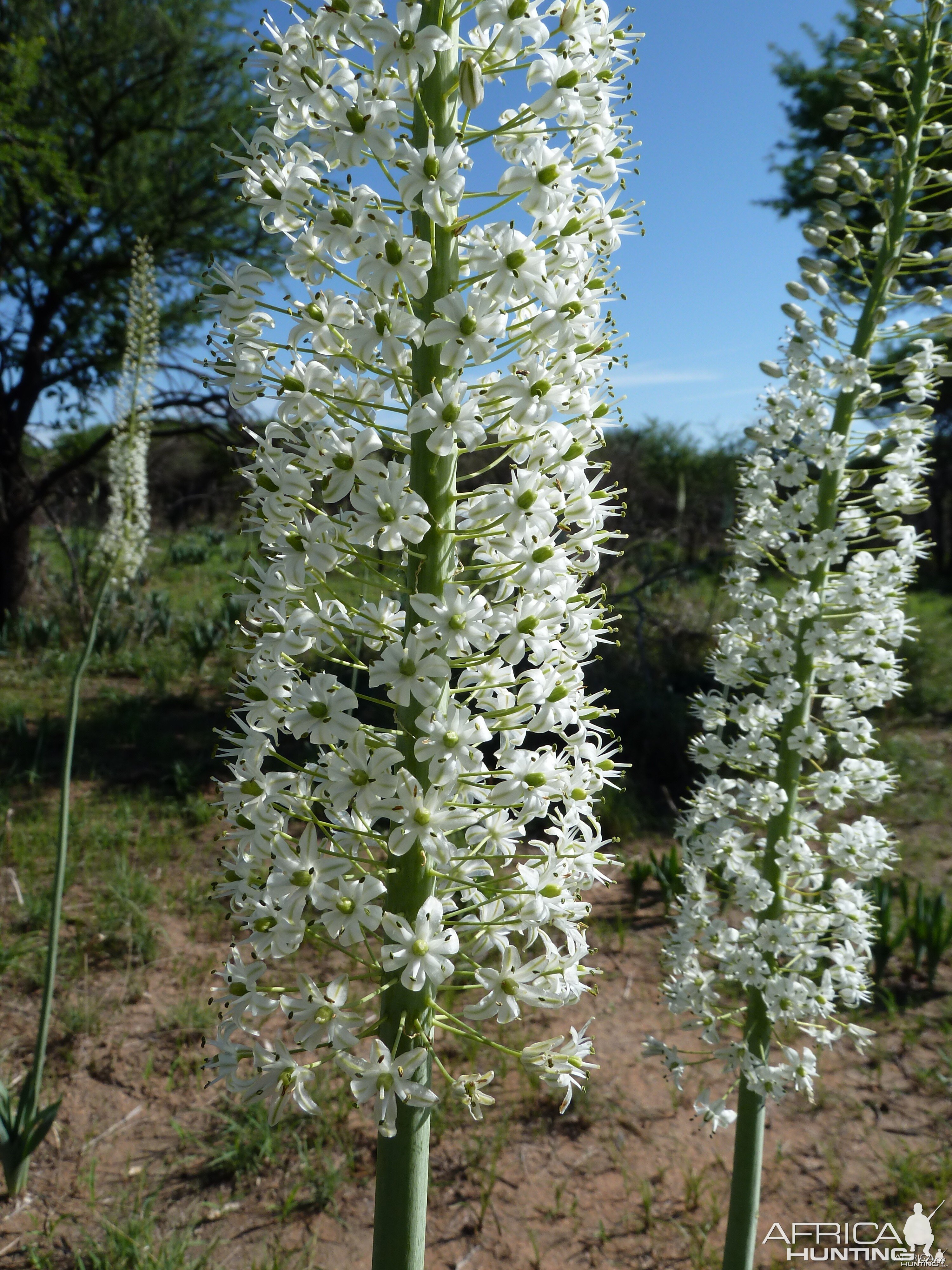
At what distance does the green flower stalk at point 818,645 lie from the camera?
3.00 m

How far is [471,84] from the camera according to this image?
1.63m

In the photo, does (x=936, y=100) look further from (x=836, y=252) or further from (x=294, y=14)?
(x=294, y=14)

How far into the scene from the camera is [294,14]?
185 centimetres

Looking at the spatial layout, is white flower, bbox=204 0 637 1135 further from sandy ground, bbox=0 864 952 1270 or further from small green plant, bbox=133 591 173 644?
small green plant, bbox=133 591 173 644

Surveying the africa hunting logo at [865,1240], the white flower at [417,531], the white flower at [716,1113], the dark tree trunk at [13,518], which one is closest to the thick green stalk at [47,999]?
the white flower at [417,531]

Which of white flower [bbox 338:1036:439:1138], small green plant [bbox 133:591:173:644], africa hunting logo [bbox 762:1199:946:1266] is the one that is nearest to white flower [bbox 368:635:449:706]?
white flower [bbox 338:1036:439:1138]

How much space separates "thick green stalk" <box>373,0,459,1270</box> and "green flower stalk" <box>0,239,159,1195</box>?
7.37ft

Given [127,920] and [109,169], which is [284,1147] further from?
[109,169]

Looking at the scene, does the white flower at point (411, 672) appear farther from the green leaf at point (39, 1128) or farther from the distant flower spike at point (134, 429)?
the distant flower spike at point (134, 429)

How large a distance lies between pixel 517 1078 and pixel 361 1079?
11.1 ft

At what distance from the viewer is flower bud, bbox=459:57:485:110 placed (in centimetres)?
162

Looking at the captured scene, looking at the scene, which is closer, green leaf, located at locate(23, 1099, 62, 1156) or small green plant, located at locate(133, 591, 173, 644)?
green leaf, located at locate(23, 1099, 62, 1156)

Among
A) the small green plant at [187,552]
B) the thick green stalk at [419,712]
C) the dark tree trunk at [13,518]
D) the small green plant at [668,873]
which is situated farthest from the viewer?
the small green plant at [187,552]

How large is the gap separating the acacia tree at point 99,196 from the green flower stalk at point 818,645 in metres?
9.20
